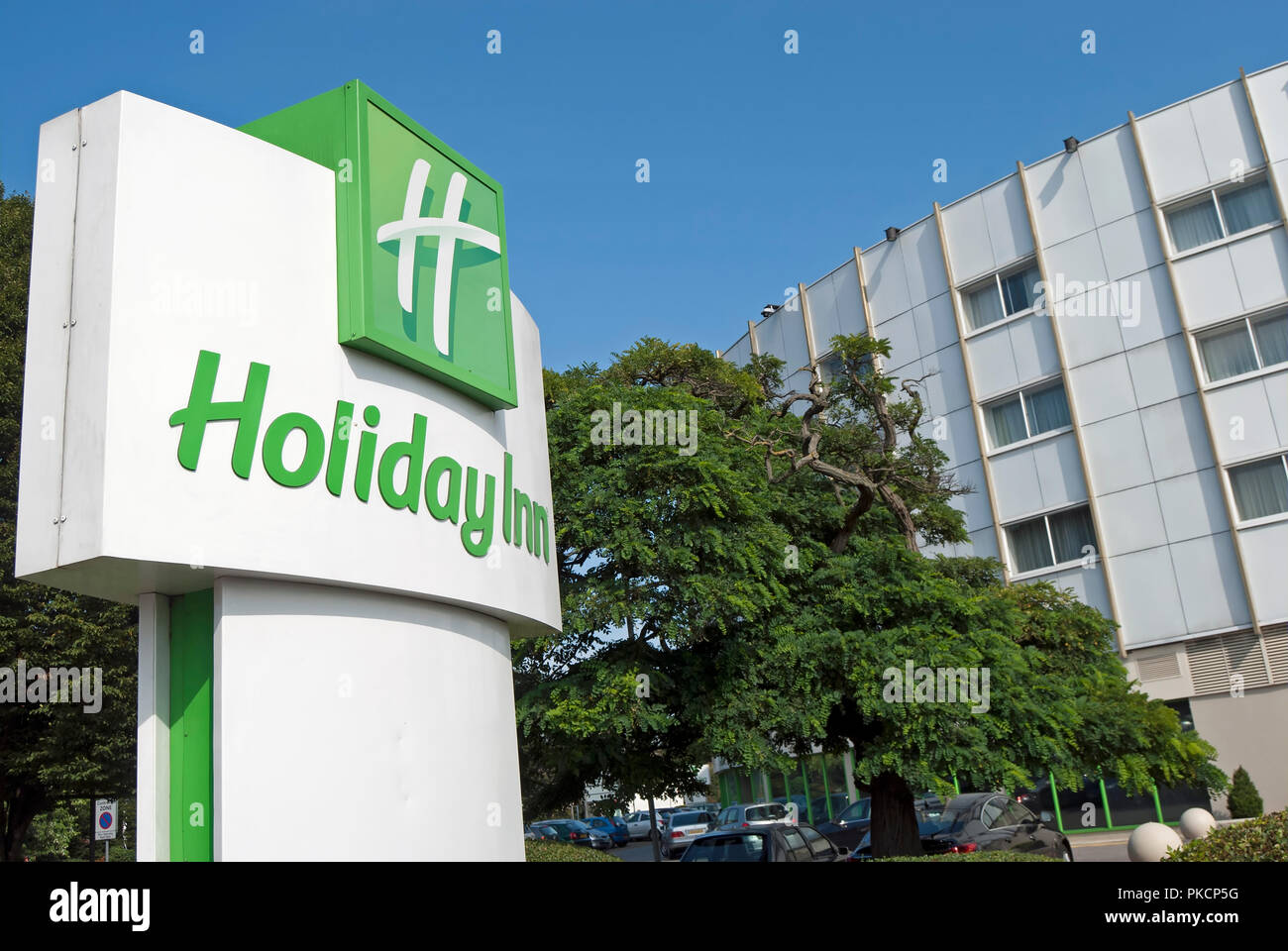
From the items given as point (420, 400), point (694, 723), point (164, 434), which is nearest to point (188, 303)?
point (164, 434)

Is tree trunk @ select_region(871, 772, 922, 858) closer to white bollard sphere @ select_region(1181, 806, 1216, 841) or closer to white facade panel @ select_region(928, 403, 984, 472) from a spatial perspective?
white bollard sphere @ select_region(1181, 806, 1216, 841)

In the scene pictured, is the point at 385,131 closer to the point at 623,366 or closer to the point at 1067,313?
the point at 623,366

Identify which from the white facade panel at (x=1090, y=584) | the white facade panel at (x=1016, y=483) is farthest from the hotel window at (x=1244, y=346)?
the white facade panel at (x=1090, y=584)

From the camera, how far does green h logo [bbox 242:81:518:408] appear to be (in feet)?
26.5

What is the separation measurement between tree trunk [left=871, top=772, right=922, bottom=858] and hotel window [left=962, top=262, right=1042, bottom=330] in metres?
19.2

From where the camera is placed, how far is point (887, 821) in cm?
1775

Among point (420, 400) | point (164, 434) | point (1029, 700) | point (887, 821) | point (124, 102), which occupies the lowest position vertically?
point (887, 821)

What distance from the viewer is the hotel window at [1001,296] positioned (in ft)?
106

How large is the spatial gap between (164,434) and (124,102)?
2321mm

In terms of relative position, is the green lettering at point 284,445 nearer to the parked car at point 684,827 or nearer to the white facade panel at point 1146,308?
the white facade panel at point 1146,308

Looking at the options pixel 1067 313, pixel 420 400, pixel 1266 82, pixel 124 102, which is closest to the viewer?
pixel 124 102

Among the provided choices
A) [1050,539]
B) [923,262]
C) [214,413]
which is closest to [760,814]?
[1050,539]

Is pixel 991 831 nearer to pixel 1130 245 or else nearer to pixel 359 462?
pixel 359 462

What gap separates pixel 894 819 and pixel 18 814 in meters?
20.6
